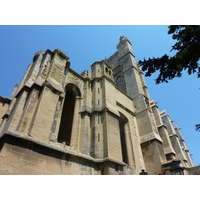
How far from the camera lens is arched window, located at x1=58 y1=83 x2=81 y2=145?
417 inches

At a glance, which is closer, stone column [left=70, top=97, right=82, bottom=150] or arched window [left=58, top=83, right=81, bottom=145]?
stone column [left=70, top=97, right=82, bottom=150]

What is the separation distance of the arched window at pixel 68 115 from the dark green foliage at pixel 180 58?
17.8 ft

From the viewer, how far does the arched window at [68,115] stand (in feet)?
34.8

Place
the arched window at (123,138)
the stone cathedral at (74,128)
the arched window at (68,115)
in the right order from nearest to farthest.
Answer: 1. the stone cathedral at (74,128)
2. the arched window at (68,115)
3. the arched window at (123,138)

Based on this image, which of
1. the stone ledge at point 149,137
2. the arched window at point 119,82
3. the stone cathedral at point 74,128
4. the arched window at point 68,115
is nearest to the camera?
the stone cathedral at point 74,128

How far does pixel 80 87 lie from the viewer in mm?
11180

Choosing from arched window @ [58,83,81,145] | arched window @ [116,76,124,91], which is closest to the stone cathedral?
arched window @ [58,83,81,145]

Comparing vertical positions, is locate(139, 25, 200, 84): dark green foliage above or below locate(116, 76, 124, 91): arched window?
below

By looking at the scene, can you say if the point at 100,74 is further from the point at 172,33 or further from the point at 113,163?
the point at 113,163

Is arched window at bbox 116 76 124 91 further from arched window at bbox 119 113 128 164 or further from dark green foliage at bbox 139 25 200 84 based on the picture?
dark green foliage at bbox 139 25 200 84

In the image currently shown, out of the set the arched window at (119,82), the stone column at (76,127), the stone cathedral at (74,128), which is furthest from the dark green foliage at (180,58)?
the arched window at (119,82)

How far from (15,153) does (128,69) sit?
16.6m

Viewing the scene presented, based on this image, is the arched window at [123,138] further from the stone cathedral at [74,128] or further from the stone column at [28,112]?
the stone column at [28,112]

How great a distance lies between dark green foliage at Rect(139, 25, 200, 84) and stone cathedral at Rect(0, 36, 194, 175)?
3952 millimetres
